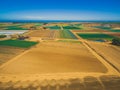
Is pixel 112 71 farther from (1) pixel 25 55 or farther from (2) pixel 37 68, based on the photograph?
(1) pixel 25 55

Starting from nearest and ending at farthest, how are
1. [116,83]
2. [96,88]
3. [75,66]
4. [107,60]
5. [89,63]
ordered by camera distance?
[96,88]
[116,83]
[75,66]
[89,63]
[107,60]

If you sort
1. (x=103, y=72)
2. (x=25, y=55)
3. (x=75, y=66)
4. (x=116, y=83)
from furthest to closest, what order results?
(x=25, y=55), (x=75, y=66), (x=103, y=72), (x=116, y=83)

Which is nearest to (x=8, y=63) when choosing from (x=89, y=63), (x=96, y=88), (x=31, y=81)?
(x=31, y=81)

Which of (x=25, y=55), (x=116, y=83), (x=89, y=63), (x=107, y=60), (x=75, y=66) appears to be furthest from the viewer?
(x=25, y=55)

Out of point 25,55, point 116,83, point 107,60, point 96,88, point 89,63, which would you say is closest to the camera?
point 96,88

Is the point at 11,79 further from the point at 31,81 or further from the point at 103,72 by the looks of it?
the point at 103,72

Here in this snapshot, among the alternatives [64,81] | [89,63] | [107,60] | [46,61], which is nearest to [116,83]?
[64,81]

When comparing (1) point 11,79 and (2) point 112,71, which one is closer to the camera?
(1) point 11,79

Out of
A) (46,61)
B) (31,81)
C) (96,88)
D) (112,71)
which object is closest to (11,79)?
(31,81)

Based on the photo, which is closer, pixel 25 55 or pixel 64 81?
pixel 64 81
